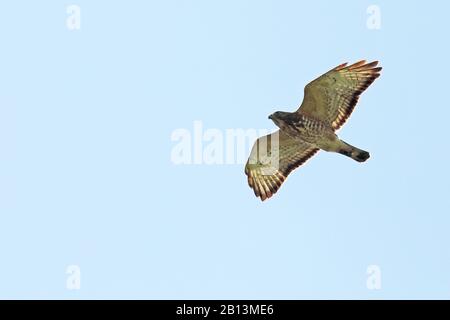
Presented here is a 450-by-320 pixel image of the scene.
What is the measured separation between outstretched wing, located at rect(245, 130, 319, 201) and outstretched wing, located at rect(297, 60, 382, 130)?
0.87 meters

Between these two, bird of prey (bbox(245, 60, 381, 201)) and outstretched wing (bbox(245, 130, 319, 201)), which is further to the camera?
outstretched wing (bbox(245, 130, 319, 201))

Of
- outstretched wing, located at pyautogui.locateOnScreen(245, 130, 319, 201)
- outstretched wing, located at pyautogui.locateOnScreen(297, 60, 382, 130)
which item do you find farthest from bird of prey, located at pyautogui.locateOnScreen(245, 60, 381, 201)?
outstretched wing, located at pyautogui.locateOnScreen(245, 130, 319, 201)

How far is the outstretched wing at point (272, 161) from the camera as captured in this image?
21.2 meters

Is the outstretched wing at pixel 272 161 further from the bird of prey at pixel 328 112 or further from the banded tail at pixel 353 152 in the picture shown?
the banded tail at pixel 353 152

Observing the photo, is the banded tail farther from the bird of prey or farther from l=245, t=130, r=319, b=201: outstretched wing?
l=245, t=130, r=319, b=201: outstretched wing

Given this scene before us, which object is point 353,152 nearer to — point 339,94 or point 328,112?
point 328,112

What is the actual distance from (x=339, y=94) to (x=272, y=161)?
2.03 meters

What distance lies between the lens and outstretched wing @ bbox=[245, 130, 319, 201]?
2116 cm

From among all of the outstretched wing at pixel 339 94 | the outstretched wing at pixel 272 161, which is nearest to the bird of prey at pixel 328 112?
the outstretched wing at pixel 339 94

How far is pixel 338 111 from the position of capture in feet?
67.1

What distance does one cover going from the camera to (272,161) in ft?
70.5

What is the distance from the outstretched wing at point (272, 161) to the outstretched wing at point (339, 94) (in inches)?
34.4

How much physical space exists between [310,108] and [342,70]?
0.90 metres
